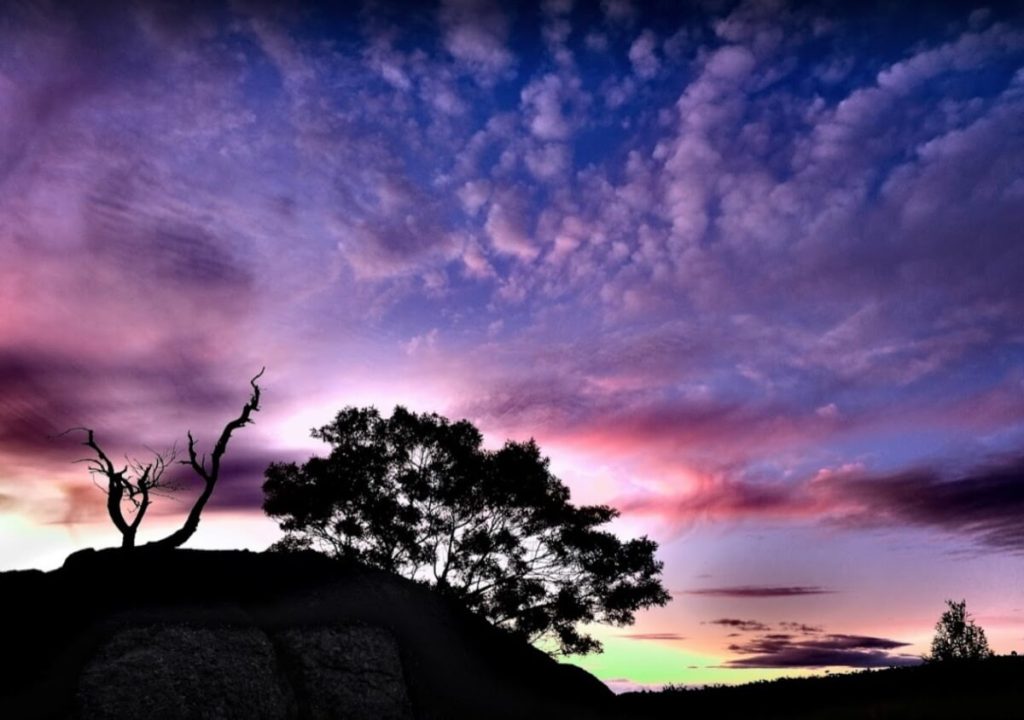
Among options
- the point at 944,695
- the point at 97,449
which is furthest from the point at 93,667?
the point at 944,695

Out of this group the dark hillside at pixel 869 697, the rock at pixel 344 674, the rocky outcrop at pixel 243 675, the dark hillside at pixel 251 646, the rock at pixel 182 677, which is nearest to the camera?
the rock at pixel 182 677

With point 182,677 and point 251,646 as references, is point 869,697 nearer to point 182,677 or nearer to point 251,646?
point 251,646

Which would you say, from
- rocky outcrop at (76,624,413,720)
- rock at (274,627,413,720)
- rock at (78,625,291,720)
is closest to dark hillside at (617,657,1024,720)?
rock at (274,627,413,720)

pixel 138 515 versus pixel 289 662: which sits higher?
pixel 138 515

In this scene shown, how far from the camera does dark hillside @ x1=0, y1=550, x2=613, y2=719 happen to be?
1786 cm

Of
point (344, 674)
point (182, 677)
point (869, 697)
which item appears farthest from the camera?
point (869, 697)

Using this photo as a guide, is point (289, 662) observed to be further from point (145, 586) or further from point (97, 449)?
point (97, 449)

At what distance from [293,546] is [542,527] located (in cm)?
1055

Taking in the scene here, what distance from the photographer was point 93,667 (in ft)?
58.3

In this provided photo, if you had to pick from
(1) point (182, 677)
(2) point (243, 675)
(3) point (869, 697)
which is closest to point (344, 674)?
(2) point (243, 675)

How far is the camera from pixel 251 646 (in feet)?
63.8

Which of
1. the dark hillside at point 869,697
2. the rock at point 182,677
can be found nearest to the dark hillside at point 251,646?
the rock at point 182,677

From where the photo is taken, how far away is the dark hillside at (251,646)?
17.9 m

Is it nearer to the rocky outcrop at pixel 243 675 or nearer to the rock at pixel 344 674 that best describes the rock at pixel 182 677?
the rocky outcrop at pixel 243 675
